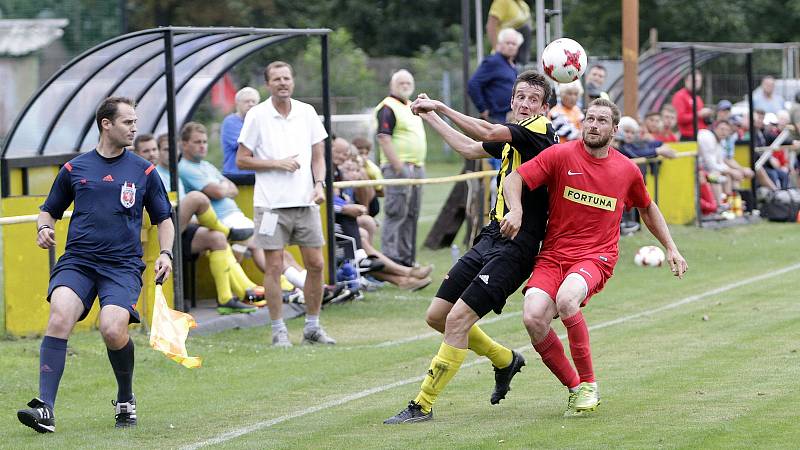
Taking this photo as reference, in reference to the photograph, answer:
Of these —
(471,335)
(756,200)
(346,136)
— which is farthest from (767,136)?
(471,335)

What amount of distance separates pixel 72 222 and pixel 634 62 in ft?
45.5

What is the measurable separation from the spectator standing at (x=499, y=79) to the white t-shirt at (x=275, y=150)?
4.48 m

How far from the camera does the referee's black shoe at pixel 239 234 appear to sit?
45.7 ft

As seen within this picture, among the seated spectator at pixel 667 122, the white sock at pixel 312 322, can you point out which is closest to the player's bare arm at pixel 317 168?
the white sock at pixel 312 322

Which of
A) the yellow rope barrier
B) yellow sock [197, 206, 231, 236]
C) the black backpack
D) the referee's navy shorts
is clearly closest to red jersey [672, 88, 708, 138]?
the black backpack

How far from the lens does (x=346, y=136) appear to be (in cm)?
3522

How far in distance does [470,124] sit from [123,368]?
8.33 feet

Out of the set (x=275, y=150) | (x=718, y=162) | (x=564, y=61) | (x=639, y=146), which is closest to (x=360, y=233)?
(x=275, y=150)

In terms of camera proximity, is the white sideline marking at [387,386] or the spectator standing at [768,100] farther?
the spectator standing at [768,100]

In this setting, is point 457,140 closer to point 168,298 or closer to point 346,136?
point 168,298

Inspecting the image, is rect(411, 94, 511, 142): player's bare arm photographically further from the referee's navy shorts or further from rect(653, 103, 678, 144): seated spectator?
rect(653, 103, 678, 144): seated spectator

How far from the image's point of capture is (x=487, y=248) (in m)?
8.57

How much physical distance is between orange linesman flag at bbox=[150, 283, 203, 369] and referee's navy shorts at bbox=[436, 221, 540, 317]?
1.57 meters

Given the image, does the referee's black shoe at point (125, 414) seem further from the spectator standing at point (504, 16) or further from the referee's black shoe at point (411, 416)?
the spectator standing at point (504, 16)
